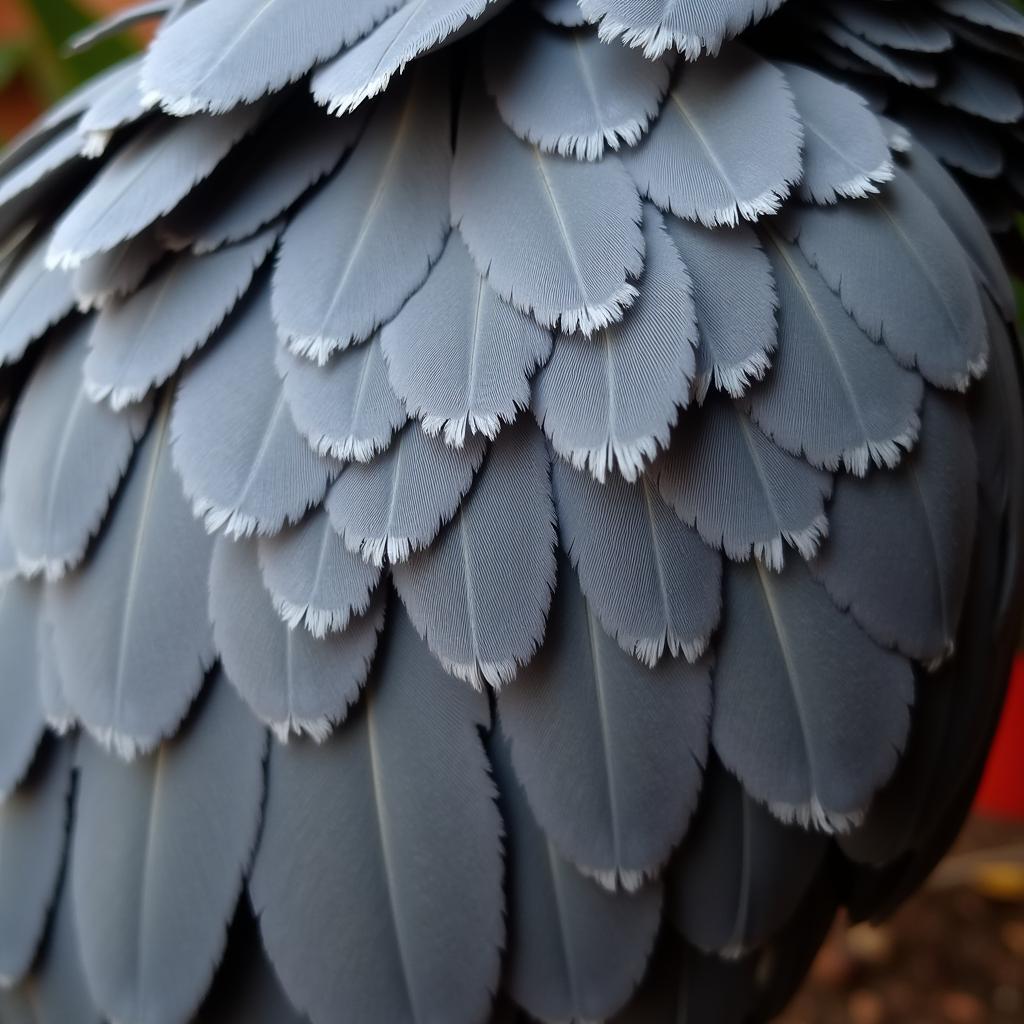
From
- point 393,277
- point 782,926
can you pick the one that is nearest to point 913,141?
point 393,277

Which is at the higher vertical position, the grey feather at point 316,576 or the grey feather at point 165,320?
the grey feather at point 165,320

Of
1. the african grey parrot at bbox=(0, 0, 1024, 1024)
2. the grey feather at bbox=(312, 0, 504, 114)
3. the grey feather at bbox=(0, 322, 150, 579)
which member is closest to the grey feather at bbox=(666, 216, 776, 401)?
the african grey parrot at bbox=(0, 0, 1024, 1024)

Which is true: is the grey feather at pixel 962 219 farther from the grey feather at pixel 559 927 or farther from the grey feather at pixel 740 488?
the grey feather at pixel 559 927

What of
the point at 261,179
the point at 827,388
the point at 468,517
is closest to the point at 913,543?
the point at 827,388

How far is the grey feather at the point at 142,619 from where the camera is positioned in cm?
39

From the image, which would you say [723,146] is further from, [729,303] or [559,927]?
[559,927]

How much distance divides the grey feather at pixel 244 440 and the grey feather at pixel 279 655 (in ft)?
0.06

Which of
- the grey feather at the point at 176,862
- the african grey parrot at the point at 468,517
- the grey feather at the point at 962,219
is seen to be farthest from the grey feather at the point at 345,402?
the grey feather at the point at 962,219

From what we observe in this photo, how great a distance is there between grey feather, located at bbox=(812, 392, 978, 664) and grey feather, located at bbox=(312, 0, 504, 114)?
0.73 ft

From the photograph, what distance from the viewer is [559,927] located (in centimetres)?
39

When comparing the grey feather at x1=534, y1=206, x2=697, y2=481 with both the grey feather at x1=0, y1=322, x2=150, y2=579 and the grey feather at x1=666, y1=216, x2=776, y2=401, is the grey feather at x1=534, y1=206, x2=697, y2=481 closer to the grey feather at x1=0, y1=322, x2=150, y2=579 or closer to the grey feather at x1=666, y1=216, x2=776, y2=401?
the grey feather at x1=666, y1=216, x2=776, y2=401

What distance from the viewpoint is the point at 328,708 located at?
14.6 inches

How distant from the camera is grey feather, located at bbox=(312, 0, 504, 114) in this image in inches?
14.5

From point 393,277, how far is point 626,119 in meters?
0.11
